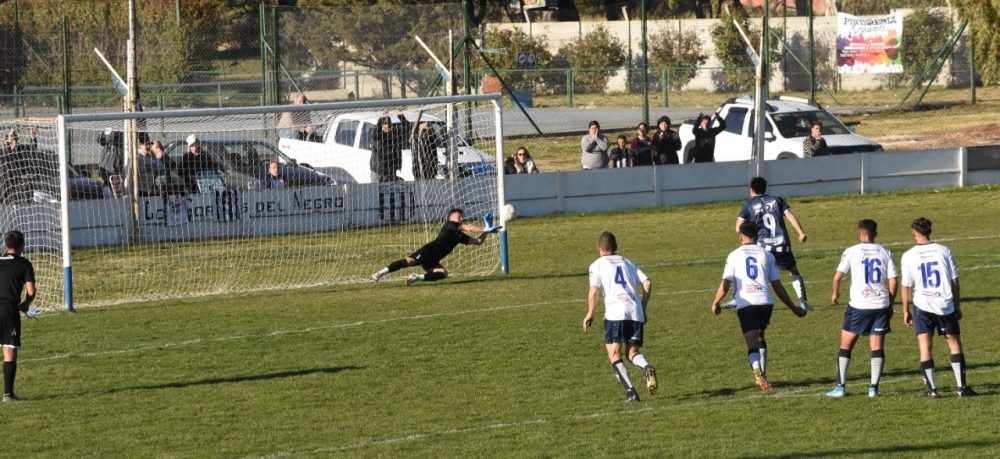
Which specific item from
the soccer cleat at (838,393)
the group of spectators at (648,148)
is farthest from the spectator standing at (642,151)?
the soccer cleat at (838,393)

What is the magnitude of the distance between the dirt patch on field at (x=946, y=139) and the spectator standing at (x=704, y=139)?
28.8ft

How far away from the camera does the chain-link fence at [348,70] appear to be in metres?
29.3

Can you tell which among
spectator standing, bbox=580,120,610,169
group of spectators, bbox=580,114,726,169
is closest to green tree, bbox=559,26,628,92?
group of spectators, bbox=580,114,726,169

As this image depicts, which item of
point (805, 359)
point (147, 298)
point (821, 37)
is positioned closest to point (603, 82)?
point (821, 37)

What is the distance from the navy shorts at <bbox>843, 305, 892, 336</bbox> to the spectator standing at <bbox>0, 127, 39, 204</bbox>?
15036mm

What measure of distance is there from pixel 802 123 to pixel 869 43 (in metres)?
13.2

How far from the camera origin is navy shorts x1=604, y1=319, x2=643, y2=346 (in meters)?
11.8

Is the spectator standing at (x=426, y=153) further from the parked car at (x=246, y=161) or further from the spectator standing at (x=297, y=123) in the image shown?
the spectator standing at (x=297, y=123)

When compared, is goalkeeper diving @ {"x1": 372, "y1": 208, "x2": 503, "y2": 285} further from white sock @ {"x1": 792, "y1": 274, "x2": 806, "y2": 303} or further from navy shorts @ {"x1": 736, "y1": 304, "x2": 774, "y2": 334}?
navy shorts @ {"x1": 736, "y1": 304, "x2": 774, "y2": 334}

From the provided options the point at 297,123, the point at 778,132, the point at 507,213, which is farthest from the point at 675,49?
the point at 507,213

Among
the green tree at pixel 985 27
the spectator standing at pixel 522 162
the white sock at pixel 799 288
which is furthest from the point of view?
the green tree at pixel 985 27

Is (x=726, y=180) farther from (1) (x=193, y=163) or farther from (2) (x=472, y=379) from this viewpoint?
(2) (x=472, y=379)

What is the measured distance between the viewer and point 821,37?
46.8 m

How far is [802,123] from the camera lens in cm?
3158
